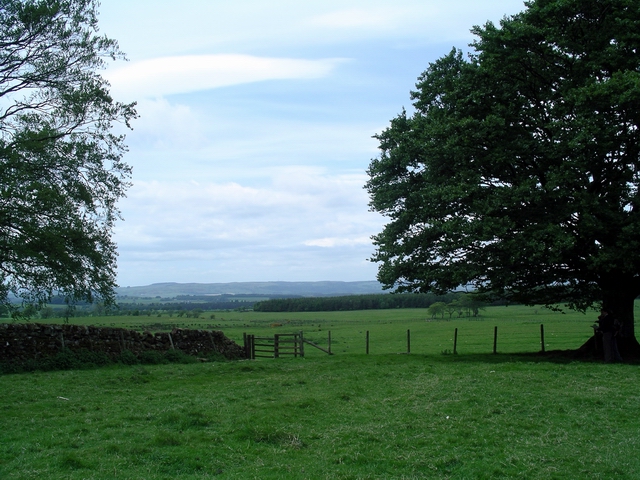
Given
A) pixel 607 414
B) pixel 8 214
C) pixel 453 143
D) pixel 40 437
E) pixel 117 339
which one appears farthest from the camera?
pixel 117 339

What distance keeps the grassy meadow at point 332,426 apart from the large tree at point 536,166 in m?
5.30

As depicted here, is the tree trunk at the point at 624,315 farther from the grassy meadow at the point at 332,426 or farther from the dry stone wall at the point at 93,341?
the dry stone wall at the point at 93,341

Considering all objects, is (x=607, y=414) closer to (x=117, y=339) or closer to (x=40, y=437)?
(x=40, y=437)

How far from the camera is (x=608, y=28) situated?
21547mm

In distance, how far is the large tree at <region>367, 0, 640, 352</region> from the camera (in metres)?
20.4

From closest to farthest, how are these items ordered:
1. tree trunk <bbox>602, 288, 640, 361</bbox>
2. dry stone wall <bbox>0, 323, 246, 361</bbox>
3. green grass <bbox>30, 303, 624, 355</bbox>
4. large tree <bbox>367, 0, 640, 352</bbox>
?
large tree <bbox>367, 0, 640, 352</bbox>, dry stone wall <bbox>0, 323, 246, 361</bbox>, tree trunk <bbox>602, 288, 640, 361</bbox>, green grass <bbox>30, 303, 624, 355</bbox>

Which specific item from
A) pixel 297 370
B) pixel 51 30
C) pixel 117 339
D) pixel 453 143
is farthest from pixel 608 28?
pixel 117 339

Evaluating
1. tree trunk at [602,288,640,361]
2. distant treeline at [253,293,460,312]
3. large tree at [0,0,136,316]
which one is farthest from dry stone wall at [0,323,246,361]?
distant treeline at [253,293,460,312]

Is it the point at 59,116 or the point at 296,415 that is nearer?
the point at 296,415

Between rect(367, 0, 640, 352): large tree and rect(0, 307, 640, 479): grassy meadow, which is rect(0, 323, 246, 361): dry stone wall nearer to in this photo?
rect(0, 307, 640, 479): grassy meadow

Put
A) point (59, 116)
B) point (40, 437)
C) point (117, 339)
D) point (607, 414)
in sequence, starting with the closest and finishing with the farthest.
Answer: point (40, 437), point (607, 414), point (59, 116), point (117, 339)

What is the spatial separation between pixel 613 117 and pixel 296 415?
56.1ft

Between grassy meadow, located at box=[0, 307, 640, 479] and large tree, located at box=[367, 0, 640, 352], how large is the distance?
5299 millimetres

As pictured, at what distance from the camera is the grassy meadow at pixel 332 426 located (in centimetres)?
832
